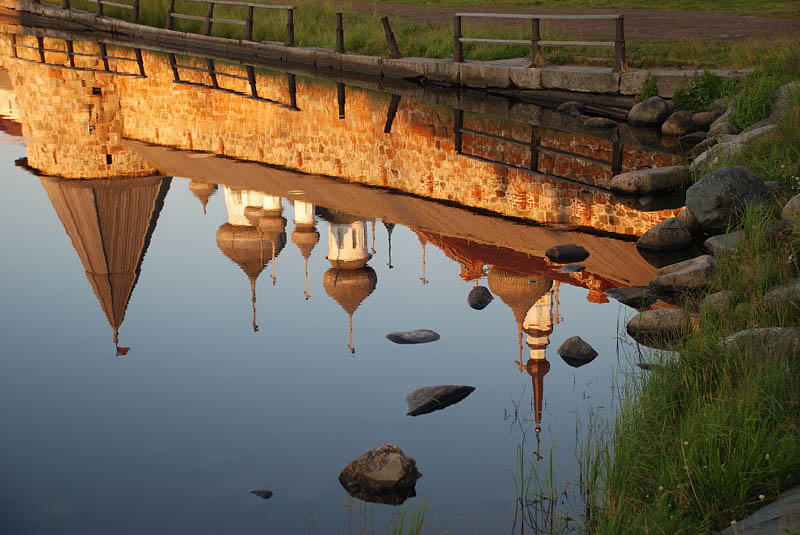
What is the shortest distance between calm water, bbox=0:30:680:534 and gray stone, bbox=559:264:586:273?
171 millimetres

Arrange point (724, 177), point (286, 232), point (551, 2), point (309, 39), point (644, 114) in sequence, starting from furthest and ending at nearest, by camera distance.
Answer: point (551, 2), point (309, 39), point (644, 114), point (286, 232), point (724, 177)

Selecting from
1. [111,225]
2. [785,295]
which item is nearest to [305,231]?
[111,225]

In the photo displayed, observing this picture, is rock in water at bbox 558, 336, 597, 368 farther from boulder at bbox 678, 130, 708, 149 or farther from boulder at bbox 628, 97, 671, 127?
boulder at bbox 628, 97, 671, 127

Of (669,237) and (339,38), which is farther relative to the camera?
(339,38)

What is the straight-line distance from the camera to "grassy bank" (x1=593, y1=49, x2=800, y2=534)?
15.8 ft

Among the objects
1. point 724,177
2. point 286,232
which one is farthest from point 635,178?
point 286,232

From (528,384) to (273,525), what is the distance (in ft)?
8.40

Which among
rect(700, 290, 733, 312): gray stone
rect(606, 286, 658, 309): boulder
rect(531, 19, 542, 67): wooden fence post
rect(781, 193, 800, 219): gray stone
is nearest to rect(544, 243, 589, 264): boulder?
rect(606, 286, 658, 309): boulder

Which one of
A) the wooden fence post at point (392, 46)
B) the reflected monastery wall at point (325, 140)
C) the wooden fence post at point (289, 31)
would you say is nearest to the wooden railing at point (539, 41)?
the wooden fence post at point (392, 46)

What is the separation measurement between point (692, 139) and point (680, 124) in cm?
65

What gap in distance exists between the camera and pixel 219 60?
28891 mm

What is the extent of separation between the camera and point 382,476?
19.8 ft

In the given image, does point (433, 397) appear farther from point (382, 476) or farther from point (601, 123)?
point (601, 123)

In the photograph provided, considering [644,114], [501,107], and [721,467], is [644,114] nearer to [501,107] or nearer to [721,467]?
[501,107]
